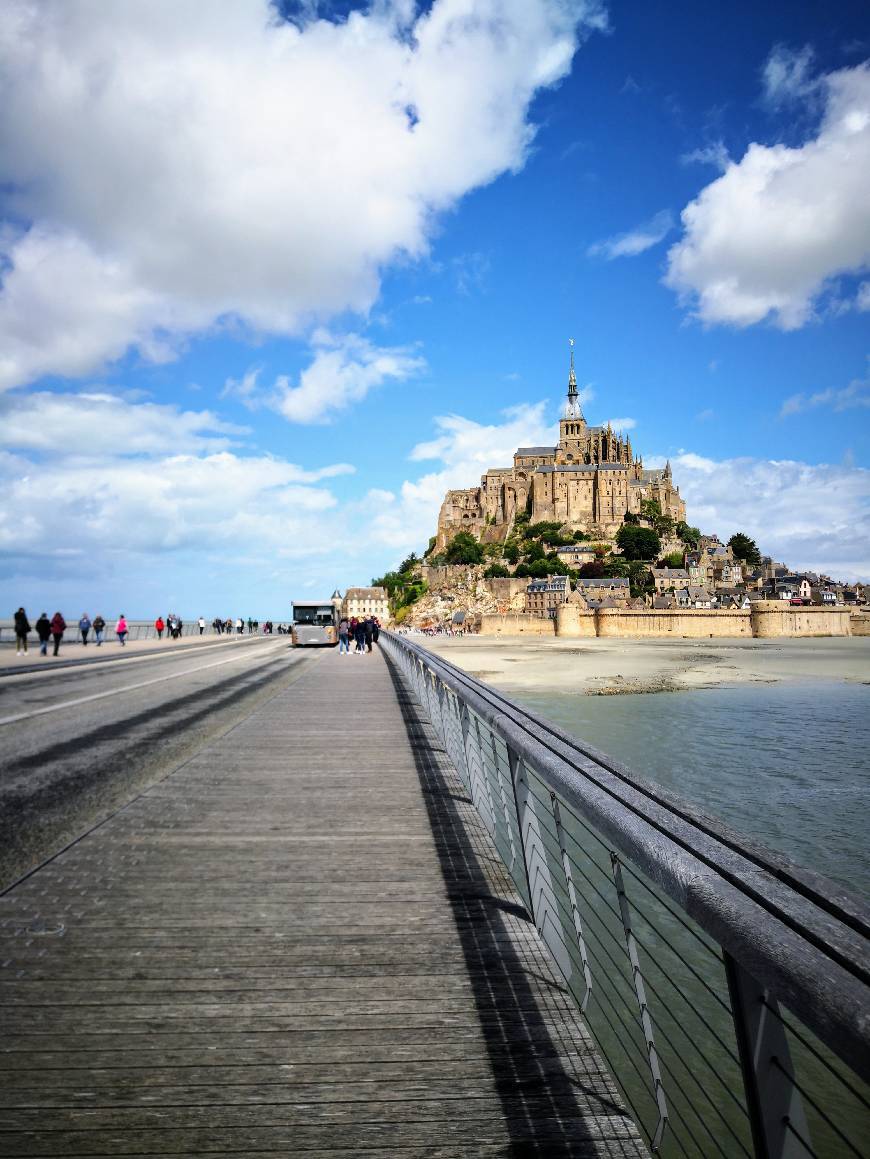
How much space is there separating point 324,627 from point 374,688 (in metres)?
26.0

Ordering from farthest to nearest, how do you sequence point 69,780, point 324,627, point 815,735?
point 324,627
point 815,735
point 69,780

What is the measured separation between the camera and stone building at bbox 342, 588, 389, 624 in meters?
156

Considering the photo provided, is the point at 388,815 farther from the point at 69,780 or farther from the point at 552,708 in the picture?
the point at 552,708

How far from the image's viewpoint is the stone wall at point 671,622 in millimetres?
104688

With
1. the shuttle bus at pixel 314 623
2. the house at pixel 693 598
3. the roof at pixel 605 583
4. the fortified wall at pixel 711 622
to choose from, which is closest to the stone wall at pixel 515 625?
the fortified wall at pixel 711 622

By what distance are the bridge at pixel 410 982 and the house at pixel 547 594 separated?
108428mm

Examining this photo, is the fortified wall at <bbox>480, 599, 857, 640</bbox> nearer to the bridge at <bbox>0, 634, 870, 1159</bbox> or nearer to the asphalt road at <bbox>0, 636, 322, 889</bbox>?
the asphalt road at <bbox>0, 636, 322, 889</bbox>

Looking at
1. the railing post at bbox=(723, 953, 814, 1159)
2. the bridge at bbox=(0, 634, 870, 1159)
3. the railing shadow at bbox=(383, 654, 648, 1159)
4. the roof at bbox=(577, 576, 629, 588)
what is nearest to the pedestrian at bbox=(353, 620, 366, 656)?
the bridge at bbox=(0, 634, 870, 1159)

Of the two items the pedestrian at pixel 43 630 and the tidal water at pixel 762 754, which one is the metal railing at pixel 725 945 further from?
the pedestrian at pixel 43 630

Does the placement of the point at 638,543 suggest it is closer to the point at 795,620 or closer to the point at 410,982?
the point at 795,620

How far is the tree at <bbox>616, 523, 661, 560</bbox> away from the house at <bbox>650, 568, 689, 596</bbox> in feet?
13.9

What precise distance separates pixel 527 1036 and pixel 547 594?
116050 mm

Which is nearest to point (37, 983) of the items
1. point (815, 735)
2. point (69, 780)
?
point (69, 780)

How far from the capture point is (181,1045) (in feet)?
9.43
